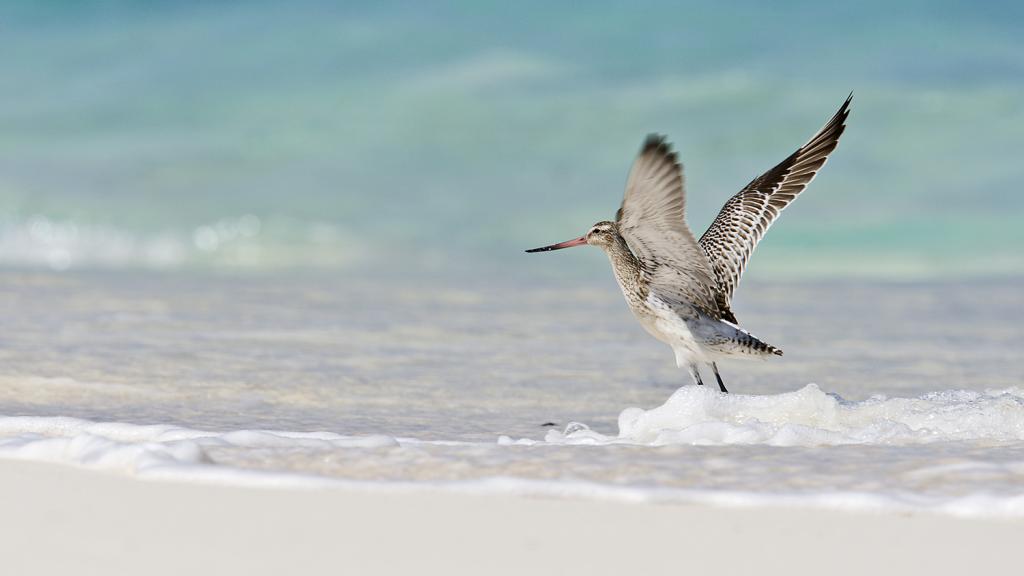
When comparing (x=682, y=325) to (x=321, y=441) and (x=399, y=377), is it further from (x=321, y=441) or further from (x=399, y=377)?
(x=321, y=441)

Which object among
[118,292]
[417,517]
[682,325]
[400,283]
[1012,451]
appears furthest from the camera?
[400,283]

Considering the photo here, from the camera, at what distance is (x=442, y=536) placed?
3363 mm

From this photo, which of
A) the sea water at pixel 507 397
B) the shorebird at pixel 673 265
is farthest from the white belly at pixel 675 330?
the sea water at pixel 507 397

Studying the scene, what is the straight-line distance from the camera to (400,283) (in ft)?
46.5

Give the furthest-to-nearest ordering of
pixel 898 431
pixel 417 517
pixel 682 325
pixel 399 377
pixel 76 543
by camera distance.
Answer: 1. pixel 399 377
2. pixel 682 325
3. pixel 898 431
4. pixel 417 517
5. pixel 76 543

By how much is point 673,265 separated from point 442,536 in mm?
3175

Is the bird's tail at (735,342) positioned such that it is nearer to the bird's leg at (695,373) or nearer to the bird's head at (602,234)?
the bird's leg at (695,373)

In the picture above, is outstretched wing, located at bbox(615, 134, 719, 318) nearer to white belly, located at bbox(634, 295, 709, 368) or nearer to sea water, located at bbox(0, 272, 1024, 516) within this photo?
white belly, located at bbox(634, 295, 709, 368)

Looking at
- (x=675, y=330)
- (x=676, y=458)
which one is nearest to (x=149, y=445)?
(x=676, y=458)

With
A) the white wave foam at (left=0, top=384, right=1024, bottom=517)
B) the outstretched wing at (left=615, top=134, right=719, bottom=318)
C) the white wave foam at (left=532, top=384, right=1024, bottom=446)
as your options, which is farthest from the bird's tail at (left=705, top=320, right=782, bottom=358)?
the white wave foam at (left=0, top=384, right=1024, bottom=517)

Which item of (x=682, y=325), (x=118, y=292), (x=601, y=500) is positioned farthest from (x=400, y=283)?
(x=601, y=500)

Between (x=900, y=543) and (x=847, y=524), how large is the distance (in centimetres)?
19

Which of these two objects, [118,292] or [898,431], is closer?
[898,431]

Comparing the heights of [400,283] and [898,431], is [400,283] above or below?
above
